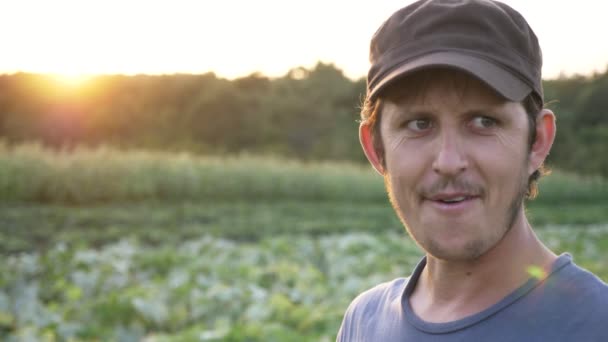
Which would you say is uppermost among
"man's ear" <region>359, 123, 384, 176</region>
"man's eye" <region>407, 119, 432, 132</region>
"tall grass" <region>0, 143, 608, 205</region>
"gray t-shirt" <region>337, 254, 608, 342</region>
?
"man's eye" <region>407, 119, 432, 132</region>

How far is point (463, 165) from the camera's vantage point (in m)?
1.24

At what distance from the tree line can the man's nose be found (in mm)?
20067

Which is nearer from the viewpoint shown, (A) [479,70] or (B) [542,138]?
(A) [479,70]

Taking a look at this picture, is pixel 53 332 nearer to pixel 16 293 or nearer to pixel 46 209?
pixel 16 293

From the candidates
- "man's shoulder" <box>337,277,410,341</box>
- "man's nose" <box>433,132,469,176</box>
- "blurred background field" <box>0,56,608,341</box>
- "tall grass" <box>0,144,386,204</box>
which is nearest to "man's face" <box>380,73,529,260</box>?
"man's nose" <box>433,132,469,176</box>

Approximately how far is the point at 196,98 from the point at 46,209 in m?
19.0

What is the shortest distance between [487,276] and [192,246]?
667 centimetres

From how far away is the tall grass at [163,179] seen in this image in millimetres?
12656

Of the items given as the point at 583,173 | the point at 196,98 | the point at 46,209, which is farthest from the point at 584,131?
the point at 46,209

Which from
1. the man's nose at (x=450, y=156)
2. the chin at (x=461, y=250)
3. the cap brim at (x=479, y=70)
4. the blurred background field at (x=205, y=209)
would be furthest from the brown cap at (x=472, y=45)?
the blurred background field at (x=205, y=209)

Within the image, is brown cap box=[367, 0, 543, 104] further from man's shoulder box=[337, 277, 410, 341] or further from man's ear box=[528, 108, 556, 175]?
man's shoulder box=[337, 277, 410, 341]

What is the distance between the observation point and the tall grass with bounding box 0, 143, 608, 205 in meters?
12.7

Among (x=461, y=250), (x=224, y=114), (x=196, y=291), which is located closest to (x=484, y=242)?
(x=461, y=250)

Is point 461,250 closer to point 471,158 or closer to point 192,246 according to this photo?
point 471,158
